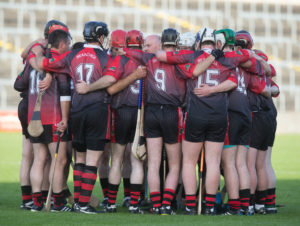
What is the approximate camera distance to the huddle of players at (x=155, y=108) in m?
7.78

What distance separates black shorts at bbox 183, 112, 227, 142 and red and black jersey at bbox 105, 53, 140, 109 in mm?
960

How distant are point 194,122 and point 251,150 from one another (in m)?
1.26

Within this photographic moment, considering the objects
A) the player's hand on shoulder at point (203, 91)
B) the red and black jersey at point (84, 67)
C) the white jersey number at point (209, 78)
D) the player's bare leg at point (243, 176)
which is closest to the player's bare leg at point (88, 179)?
the red and black jersey at point (84, 67)

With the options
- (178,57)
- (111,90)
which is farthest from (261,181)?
(111,90)

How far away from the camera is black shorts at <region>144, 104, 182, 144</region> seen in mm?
7930

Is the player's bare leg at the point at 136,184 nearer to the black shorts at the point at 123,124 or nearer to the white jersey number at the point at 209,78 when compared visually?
the black shorts at the point at 123,124

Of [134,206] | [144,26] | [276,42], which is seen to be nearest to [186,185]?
[134,206]

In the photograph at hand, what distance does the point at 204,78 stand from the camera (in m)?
7.78

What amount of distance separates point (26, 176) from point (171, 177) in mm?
2052

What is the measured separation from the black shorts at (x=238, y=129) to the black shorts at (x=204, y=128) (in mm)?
278

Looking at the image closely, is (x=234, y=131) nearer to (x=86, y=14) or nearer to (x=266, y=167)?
(x=266, y=167)

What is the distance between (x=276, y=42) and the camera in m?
42.7

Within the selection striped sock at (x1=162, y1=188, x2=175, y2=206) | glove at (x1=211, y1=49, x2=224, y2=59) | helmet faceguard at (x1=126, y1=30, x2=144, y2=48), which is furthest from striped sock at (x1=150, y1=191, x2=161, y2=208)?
helmet faceguard at (x1=126, y1=30, x2=144, y2=48)

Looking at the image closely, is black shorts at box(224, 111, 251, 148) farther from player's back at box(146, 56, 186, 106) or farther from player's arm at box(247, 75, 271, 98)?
player's back at box(146, 56, 186, 106)
